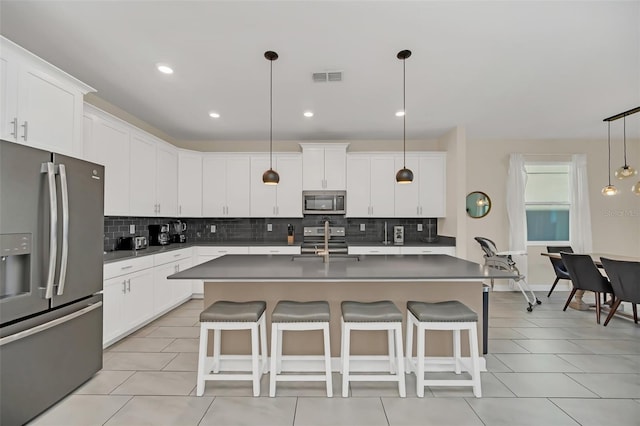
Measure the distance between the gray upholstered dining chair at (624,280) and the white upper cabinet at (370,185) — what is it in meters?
2.84

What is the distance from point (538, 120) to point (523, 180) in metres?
1.31

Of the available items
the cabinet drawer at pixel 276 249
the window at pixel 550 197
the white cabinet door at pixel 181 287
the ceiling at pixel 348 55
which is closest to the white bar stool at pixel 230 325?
the ceiling at pixel 348 55

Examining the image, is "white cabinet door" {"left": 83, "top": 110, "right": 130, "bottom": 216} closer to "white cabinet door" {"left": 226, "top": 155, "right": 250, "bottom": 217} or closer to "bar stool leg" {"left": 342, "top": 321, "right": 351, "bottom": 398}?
"white cabinet door" {"left": 226, "top": 155, "right": 250, "bottom": 217}

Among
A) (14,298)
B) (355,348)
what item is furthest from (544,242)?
(14,298)

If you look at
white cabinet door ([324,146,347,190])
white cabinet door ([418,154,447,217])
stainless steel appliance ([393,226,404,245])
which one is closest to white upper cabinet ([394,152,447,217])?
white cabinet door ([418,154,447,217])

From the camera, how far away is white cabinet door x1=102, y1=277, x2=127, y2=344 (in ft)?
9.76

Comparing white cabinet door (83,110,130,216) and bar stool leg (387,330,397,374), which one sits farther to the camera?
white cabinet door (83,110,130,216)

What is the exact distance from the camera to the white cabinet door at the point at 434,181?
516cm

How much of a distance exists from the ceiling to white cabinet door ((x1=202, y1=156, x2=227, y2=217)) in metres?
1.00

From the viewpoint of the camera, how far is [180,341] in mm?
3268

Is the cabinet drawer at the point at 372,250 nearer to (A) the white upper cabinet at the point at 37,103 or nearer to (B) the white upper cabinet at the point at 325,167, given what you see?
Result: (B) the white upper cabinet at the point at 325,167

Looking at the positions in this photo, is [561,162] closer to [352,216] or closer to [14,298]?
[352,216]

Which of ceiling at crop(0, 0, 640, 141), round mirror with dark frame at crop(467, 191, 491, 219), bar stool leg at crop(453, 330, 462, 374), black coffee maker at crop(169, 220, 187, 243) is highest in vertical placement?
ceiling at crop(0, 0, 640, 141)

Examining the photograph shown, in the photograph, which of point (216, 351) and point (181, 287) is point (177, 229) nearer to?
point (181, 287)
